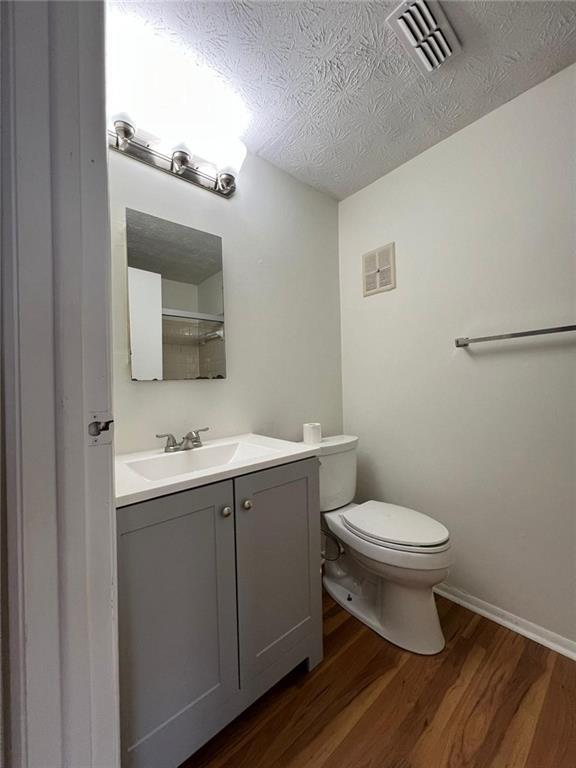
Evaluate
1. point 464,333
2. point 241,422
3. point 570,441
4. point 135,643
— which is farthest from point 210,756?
point 464,333

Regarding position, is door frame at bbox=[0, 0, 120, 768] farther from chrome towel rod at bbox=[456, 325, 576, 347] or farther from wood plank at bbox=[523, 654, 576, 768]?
chrome towel rod at bbox=[456, 325, 576, 347]

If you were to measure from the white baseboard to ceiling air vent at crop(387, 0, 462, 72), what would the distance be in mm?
2176

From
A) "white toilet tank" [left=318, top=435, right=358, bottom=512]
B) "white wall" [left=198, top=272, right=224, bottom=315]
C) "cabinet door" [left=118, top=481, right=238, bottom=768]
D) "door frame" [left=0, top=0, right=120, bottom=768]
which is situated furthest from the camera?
"white toilet tank" [left=318, top=435, right=358, bottom=512]

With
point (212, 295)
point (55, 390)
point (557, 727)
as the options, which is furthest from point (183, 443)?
point (557, 727)

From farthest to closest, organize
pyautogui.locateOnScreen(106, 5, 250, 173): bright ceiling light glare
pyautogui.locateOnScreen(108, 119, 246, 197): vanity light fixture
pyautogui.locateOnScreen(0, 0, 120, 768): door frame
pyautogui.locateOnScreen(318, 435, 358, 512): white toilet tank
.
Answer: pyautogui.locateOnScreen(318, 435, 358, 512): white toilet tank < pyautogui.locateOnScreen(108, 119, 246, 197): vanity light fixture < pyautogui.locateOnScreen(106, 5, 250, 173): bright ceiling light glare < pyautogui.locateOnScreen(0, 0, 120, 768): door frame

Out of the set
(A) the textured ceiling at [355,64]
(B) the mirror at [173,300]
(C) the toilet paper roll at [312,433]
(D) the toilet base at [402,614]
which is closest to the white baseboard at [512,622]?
(D) the toilet base at [402,614]

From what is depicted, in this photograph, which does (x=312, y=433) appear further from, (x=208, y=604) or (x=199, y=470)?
(x=208, y=604)

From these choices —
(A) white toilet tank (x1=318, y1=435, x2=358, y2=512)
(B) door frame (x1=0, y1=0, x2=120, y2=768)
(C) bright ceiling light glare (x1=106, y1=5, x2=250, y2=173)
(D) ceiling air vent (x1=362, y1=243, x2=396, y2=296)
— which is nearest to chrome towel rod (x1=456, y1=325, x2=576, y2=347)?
(D) ceiling air vent (x1=362, y1=243, x2=396, y2=296)

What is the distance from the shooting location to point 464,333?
1438 millimetres

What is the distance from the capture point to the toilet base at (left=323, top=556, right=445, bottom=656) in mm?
1204

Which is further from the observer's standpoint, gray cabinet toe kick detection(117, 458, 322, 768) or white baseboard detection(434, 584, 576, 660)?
white baseboard detection(434, 584, 576, 660)

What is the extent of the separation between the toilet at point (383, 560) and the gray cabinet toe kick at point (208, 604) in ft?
1.00

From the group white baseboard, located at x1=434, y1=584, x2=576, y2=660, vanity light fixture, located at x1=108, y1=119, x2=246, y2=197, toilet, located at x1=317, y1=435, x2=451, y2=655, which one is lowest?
white baseboard, located at x1=434, y1=584, x2=576, y2=660

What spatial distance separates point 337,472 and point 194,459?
0.71 metres
